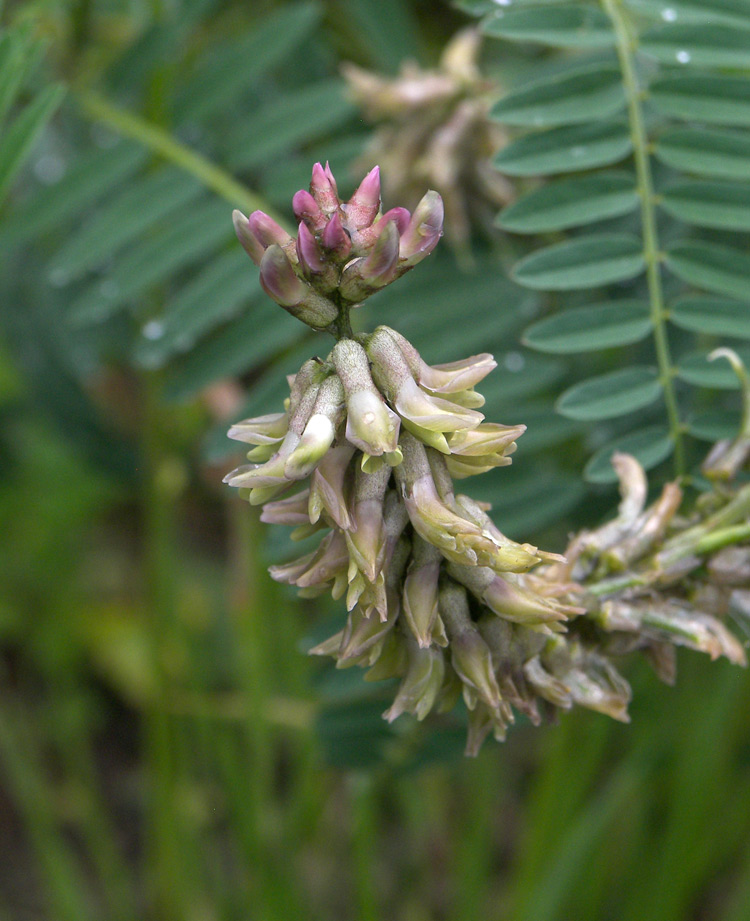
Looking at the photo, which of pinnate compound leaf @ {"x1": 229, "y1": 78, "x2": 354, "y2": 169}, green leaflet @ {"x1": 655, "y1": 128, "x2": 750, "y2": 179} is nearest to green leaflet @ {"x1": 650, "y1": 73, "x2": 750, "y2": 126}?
green leaflet @ {"x1": 655, "y1": 128, "x2": 750, "y2": 179}

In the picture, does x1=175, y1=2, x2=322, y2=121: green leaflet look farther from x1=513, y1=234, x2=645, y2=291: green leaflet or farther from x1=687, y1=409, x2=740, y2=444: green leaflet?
x1=687, y1=409, x2=740, y2=444: green leaflet

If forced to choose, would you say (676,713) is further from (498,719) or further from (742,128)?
(498,719)

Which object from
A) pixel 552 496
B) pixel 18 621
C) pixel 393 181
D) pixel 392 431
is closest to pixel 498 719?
pixel 392 431

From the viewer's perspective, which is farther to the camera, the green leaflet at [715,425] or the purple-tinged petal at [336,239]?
the green leaflet at [715,425]

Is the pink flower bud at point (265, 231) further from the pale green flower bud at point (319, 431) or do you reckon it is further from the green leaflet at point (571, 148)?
the green leaflet at point (571, 148)

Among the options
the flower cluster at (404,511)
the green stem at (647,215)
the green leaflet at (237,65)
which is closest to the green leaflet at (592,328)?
the green stem at (647,215)

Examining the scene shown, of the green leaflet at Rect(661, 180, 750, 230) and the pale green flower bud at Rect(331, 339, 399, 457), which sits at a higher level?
the pale green flower bud at Rect(331, 339, 399, 457)
